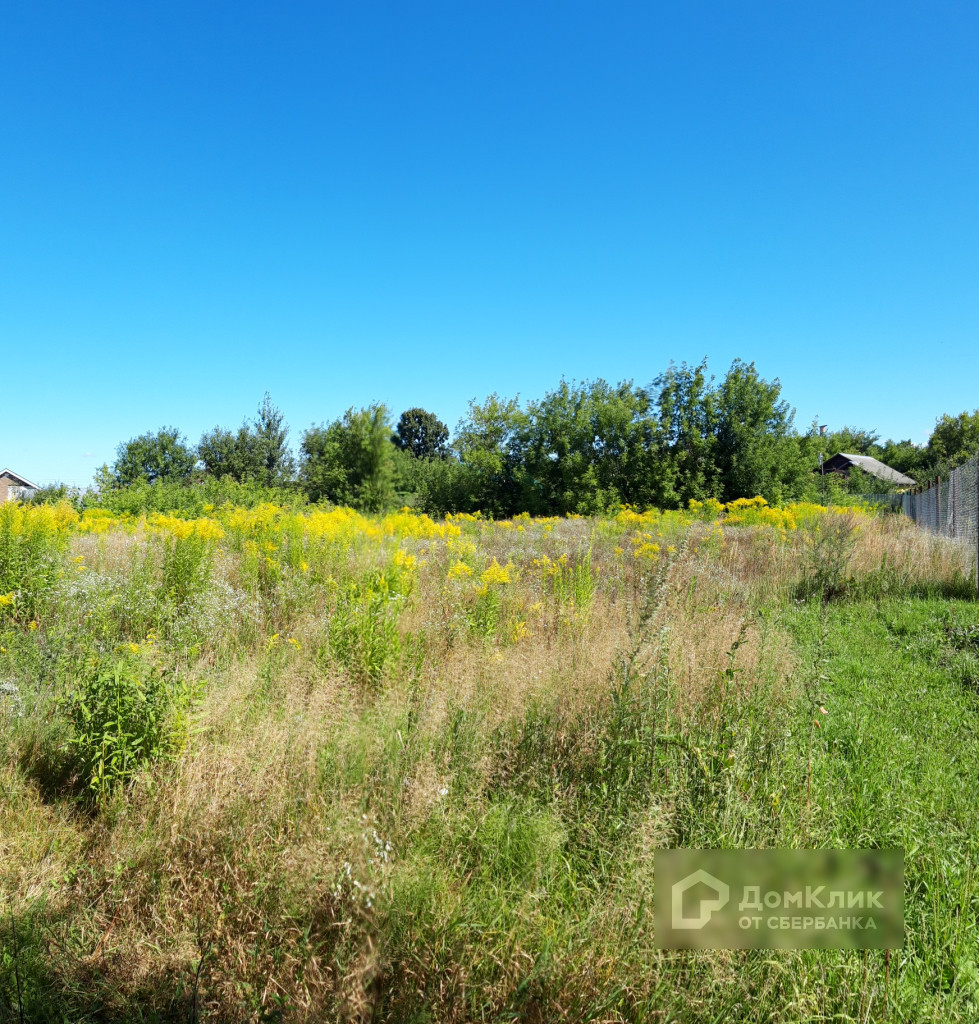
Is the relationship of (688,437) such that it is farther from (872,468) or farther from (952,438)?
(952,438)

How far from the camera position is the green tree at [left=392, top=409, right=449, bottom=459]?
186 ft

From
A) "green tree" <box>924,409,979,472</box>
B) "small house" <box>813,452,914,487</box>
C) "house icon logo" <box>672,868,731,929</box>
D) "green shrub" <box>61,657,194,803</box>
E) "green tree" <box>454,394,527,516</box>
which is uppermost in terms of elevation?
"green tree" <box>924,409,979,472</box>

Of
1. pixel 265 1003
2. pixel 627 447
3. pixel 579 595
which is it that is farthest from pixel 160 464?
pixel 265 1003

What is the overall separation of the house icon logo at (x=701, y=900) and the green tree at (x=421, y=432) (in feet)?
180

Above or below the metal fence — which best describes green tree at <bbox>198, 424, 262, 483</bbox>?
above

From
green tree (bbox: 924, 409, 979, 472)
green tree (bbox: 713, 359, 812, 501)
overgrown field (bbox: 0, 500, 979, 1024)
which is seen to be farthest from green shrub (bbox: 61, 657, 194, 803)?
green tree (bbox: 924, 409, 979, 472)

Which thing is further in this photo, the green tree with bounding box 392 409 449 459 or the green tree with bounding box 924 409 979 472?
the green tree with bounding box 392 409 449 459

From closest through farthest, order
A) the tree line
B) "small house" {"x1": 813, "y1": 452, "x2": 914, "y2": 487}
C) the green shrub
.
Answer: the green shrub
the tree line
"small house" {"x1": 813, "y1": 452, "x2": 914, "y2": 487}

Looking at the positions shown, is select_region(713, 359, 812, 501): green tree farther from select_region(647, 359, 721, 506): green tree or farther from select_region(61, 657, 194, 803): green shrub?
select_region(61, 657, 194, 803): green shrub

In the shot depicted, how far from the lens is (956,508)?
11320mm

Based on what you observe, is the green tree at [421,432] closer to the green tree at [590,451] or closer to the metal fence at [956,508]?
the green tree at [590,451]

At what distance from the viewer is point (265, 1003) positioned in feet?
6.12

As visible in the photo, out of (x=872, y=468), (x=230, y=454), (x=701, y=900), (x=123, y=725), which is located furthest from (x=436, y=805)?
(x=872, y=468)

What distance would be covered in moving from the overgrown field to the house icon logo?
0.09m
